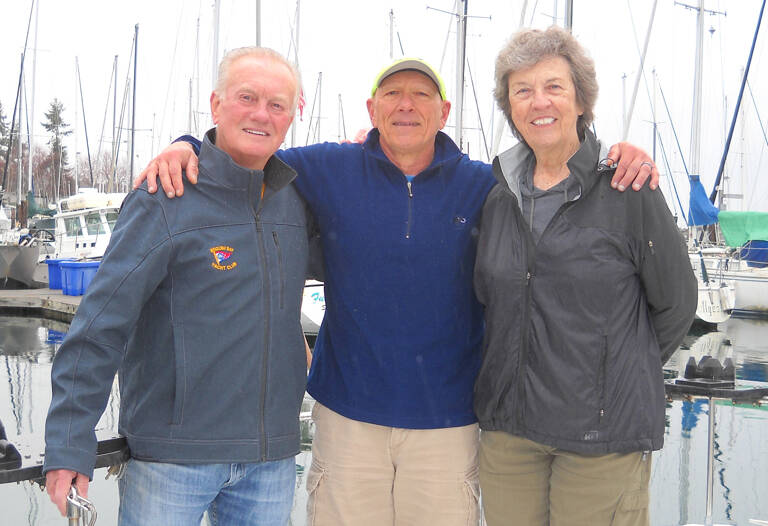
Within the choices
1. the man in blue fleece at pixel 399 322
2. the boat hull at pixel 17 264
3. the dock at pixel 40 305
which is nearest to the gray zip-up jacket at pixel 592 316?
the man in blue fleece at pixel 399 322

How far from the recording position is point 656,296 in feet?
7.82

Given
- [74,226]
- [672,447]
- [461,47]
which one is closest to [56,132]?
[74,226]

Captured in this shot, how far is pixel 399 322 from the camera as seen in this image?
2.67 metres

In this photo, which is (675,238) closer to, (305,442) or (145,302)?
(145,302)

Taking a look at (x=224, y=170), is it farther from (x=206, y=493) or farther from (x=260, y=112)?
(x=206, y=493)

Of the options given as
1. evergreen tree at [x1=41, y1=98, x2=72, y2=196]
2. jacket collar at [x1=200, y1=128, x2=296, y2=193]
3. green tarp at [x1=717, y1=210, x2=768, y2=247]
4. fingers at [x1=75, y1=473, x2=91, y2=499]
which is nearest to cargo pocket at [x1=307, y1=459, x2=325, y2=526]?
fingers at [x1=75, y1=473, x2=91, y2=499]

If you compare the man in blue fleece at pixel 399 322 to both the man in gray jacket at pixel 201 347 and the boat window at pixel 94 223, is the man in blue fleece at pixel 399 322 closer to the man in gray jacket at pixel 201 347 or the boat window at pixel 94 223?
the man in gray jacket at pixel 201 347

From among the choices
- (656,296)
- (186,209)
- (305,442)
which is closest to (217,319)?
(186,209)

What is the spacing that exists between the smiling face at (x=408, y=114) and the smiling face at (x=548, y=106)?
1.36 ft

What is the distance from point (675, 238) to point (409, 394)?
3.61 feet

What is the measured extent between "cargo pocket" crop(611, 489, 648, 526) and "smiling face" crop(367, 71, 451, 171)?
146 cm

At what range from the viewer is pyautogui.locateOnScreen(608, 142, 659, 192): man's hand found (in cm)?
234

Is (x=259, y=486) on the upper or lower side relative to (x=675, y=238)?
lower

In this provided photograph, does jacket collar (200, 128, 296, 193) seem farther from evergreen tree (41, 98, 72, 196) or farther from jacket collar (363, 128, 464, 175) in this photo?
evergreen tree (41, 98, 72, 196)
